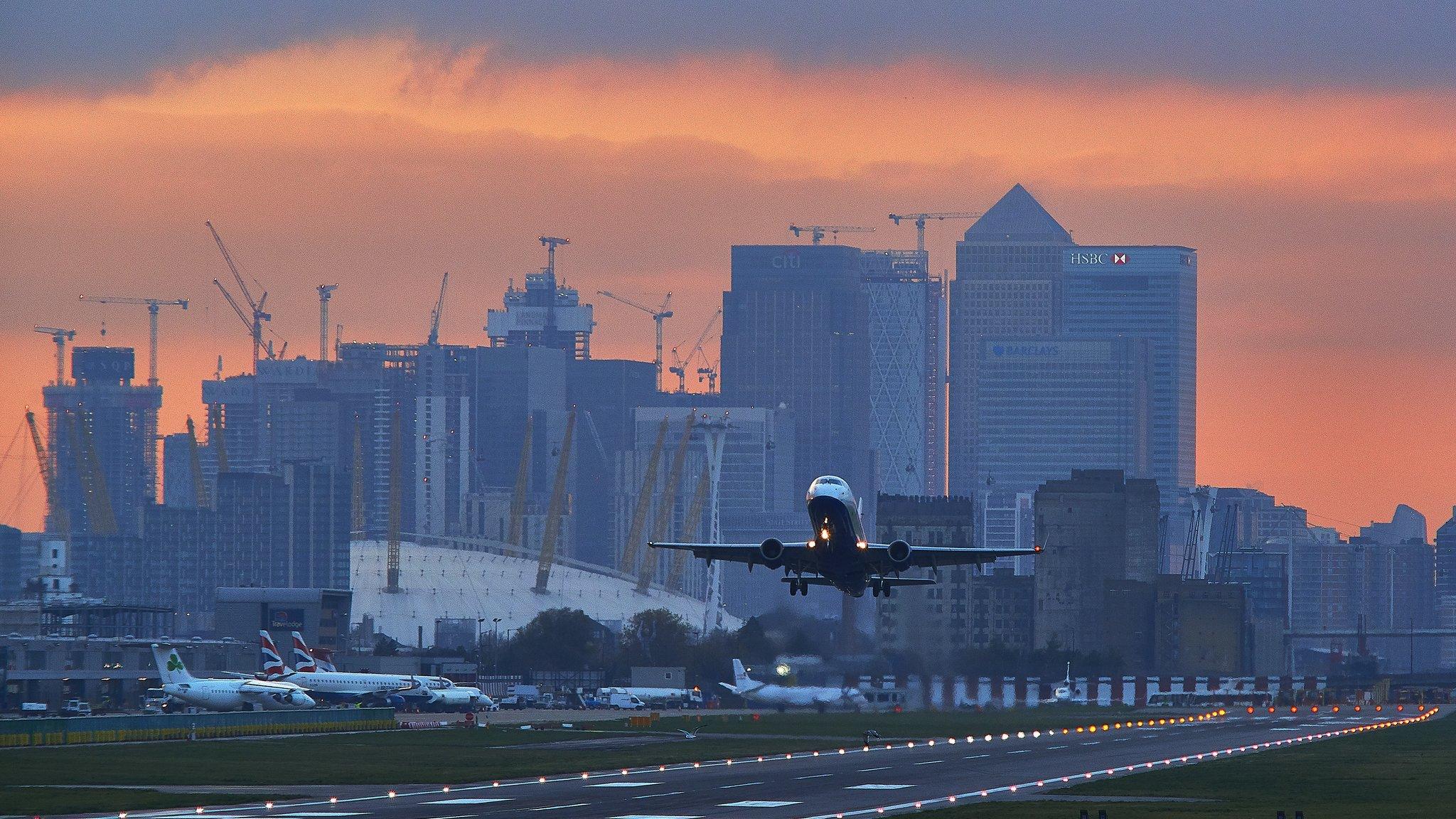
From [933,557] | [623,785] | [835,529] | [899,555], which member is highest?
[835,529]

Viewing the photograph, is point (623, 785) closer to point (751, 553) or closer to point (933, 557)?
point (751, 553)

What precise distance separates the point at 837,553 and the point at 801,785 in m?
12.8

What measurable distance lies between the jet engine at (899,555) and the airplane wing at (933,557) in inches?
4.7

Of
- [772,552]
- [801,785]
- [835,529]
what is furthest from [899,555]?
[801,785]

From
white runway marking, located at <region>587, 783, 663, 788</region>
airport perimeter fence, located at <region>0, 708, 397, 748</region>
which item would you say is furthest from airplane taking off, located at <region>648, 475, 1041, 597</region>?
airport perimeter fence, located at <region>0, 708, 397, 748</region>

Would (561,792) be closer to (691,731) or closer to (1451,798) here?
(1451,798)

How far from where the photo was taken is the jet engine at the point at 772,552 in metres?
127

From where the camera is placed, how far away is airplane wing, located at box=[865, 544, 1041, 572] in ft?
424

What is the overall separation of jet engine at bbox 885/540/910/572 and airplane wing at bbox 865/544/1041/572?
12cm

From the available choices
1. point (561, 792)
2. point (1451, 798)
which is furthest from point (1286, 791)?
point (561, 792)

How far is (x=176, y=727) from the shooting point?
597ft

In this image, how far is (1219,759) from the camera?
152 meters

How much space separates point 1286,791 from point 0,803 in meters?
66.4

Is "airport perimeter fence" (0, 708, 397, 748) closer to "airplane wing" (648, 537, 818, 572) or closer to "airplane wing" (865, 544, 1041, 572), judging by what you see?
"airplane wing" (648, 537, 818, 572)
